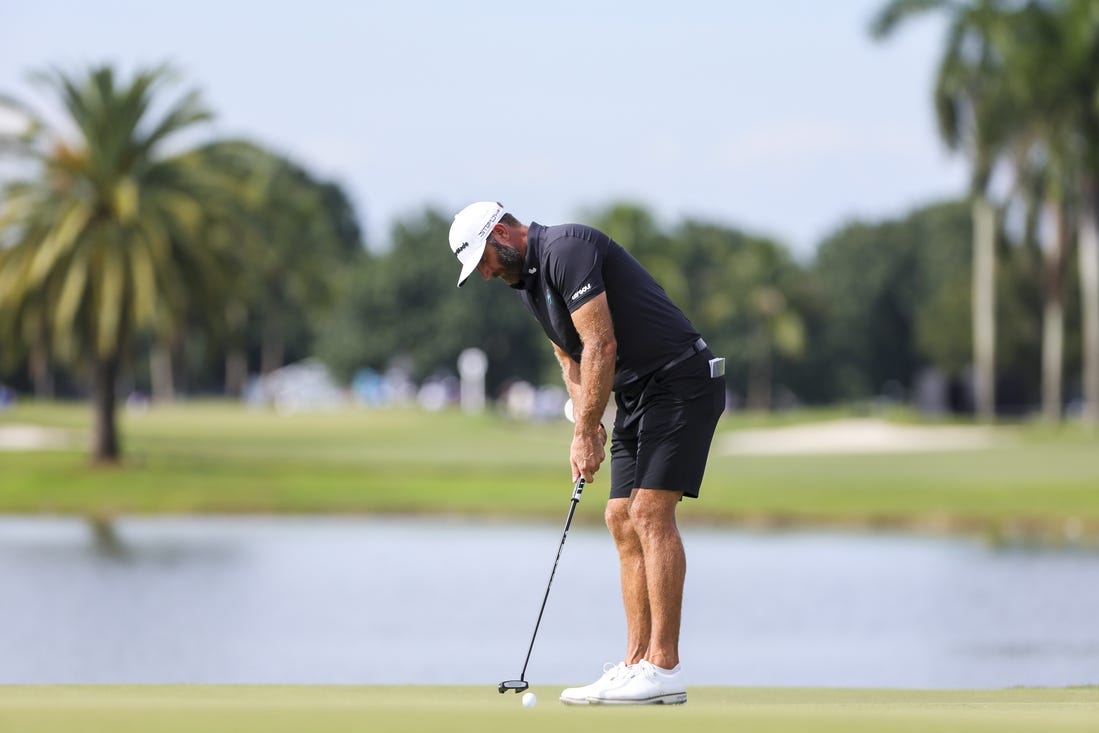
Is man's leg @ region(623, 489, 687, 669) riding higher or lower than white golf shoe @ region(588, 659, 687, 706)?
higher

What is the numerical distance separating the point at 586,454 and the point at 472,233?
120 cm

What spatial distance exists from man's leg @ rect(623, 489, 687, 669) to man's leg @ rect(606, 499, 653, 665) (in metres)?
0.18

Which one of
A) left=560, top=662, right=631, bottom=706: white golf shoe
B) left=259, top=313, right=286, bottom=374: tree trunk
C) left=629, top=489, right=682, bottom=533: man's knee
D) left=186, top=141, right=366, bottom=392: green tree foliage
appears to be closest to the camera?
left=560, top=662, right=631, bottom=706: white golf shoe

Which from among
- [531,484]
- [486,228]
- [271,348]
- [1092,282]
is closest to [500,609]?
[486,228]

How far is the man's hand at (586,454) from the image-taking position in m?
9.42

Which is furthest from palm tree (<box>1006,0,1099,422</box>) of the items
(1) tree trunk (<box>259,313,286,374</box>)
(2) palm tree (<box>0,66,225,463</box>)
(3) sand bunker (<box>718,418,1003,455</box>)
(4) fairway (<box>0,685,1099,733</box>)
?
(1) tree trunk (<box>259,313,286,374</box>)

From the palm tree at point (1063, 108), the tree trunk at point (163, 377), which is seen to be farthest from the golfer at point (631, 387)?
the tree trunk at point (163, 377)

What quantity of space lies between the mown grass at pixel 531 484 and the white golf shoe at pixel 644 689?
74.6 feet

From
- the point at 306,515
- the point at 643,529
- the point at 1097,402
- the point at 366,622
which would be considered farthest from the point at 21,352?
the point at 1097,402

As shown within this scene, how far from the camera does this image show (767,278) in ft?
411

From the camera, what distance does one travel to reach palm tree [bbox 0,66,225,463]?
40062mm

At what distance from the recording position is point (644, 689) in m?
9.28

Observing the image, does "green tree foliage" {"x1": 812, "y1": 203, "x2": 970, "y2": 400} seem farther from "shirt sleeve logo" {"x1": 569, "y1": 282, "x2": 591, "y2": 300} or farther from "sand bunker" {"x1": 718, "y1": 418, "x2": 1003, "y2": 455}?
"shirt sleeve logo" {"x1": 569, "y1": 282, "x2": 591, "y2": 300}

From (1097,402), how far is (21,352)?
40960mm
